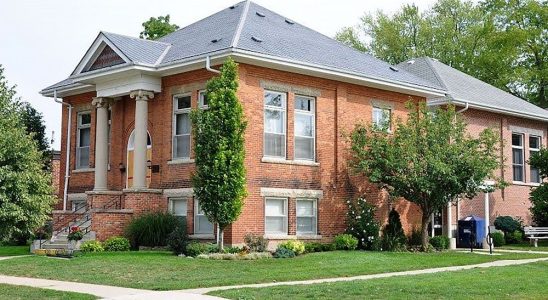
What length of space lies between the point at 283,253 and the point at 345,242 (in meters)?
3.25

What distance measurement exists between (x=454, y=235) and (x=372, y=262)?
39.3ft

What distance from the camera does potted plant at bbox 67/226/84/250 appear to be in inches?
950

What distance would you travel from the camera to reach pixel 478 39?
5669 centimetres

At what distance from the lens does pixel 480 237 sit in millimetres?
30719

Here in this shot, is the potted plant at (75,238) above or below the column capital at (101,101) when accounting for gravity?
below

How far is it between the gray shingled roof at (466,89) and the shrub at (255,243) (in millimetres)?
12539

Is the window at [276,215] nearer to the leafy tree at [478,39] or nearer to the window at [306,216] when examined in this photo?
the window at [306,216]

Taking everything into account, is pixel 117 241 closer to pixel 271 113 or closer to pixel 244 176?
pixel 244 176

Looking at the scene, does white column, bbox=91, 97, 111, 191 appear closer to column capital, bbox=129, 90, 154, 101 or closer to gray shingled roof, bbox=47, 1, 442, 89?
column capital, bbox=129, 90, 154, 101

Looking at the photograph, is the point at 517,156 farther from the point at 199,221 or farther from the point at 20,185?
the point at 20,185

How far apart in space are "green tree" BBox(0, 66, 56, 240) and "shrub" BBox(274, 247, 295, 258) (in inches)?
266

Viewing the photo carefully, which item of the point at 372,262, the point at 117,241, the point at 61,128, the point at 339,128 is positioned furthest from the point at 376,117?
the point at 61,128

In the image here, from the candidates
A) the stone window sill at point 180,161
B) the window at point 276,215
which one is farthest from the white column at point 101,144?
the window at point 276,215

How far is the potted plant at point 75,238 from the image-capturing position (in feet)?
79.2
